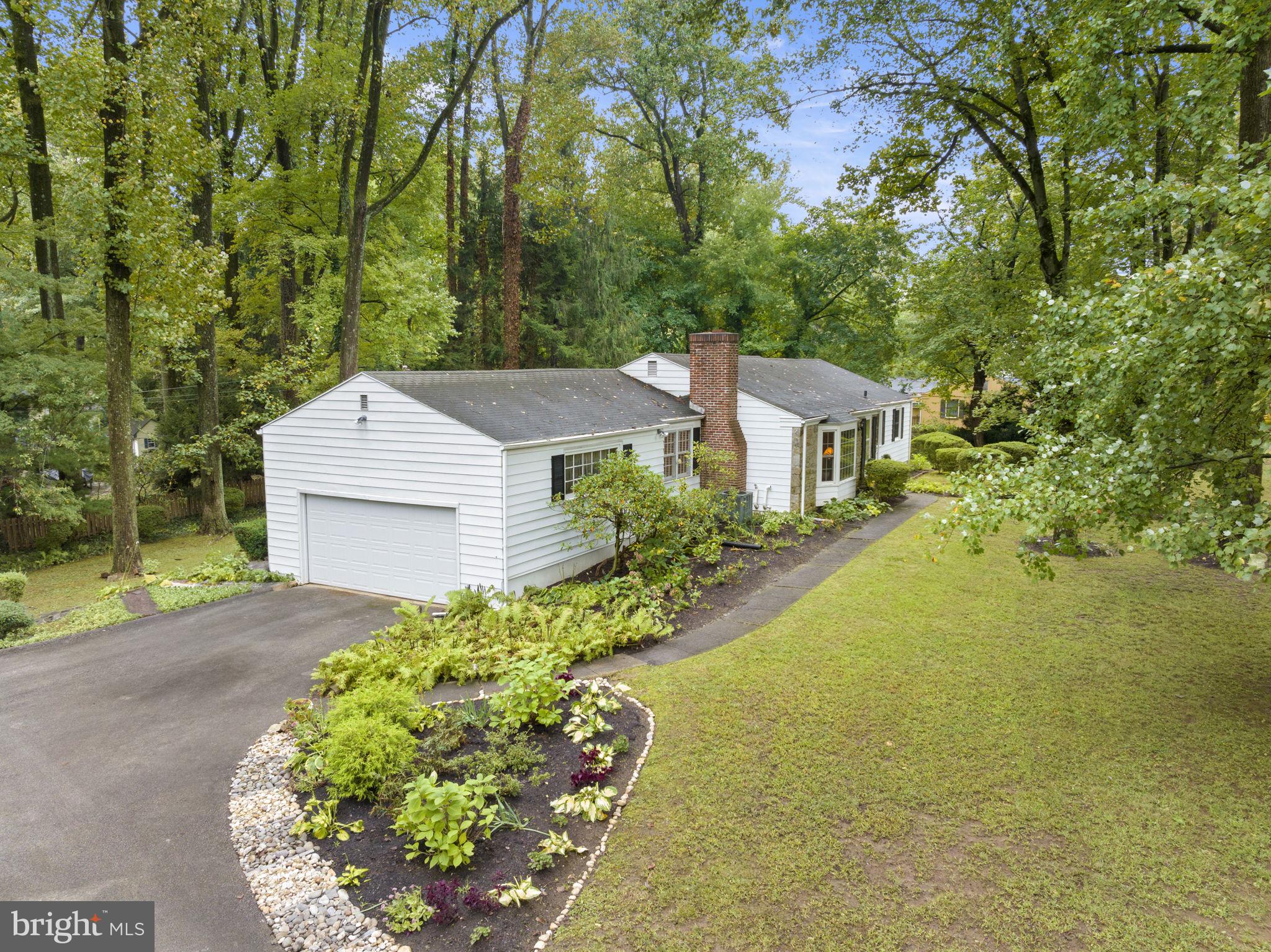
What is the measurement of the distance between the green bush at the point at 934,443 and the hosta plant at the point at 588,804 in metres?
24.6

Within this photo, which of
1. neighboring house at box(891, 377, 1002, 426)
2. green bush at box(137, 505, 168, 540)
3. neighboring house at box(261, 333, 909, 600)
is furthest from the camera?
neighboring house at box(891, 377, 1002, 426)

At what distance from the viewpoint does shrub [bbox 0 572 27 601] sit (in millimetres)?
12422

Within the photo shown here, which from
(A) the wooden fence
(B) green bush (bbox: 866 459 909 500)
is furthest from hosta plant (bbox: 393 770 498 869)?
(B) green bush (bbox: 866 459 909 500)

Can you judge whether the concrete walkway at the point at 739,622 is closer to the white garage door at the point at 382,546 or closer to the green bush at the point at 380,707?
the green bush at the point at 380,707

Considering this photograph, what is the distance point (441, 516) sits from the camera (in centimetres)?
1206

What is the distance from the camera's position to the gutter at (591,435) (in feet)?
37.5

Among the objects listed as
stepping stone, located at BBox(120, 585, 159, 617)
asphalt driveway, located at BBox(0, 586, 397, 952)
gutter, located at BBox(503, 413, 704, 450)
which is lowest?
stepping stone, located at BBox(120, 585, 159, 617)

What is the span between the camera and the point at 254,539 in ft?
49.4

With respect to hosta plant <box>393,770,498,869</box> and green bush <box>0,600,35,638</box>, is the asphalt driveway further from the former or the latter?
hosta plant <box>393,770,498,869</box>

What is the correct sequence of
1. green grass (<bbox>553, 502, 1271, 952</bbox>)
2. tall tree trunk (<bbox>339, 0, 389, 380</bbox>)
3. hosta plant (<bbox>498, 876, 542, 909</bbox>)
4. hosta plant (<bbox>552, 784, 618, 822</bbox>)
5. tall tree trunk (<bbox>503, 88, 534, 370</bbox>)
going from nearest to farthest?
green grass (<bbox>553, 502, 1271, 952</bbox>)
hosta plant (<bbox>498, 876, 542, 909</bbox>)
hosta plant (<bbox>552, 784, 618, 822</bbox>)
tall tree trunk (<bbox>339, 0, 389, 380</bbox>)
tall tree trunk (<bbox>503, 88, 534, 370</bbox>)

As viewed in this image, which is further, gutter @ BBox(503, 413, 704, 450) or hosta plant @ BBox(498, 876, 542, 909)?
gutter @ BBox(503, 413, 704, 450)

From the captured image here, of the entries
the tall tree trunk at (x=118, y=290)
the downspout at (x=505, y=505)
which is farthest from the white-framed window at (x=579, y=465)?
the tall tree trunk at (x=118, y=290)

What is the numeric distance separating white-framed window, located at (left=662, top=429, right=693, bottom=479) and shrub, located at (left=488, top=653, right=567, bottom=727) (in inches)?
362

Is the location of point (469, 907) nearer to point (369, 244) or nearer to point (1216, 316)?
point (1216, 316)
